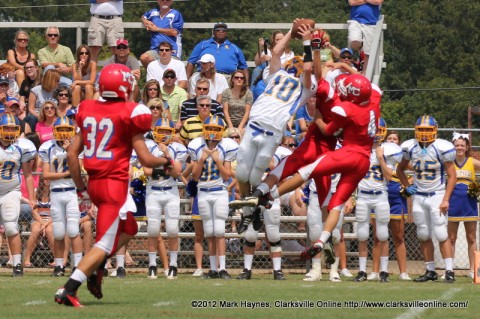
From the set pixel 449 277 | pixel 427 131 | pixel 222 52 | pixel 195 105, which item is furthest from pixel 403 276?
pixel 222 52

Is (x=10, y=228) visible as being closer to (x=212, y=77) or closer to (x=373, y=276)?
(x=212, y=77)

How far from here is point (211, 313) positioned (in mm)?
10594

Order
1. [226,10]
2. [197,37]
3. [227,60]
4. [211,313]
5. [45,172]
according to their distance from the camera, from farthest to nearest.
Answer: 1. [226,10]
2. [197,37]
3. [227,60]
4. [45,172]
5. [211,313]

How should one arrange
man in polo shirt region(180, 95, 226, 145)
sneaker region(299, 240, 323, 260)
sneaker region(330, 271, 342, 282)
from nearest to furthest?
sneaker region(299, 240, 323, 260) → sneaker region(330, 271, 342, 282) → man in polo shirt region(180, 95, 226, 145)

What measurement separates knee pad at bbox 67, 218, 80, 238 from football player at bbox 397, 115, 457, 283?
421cm

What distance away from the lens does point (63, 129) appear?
51.0ft

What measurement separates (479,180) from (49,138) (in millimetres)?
6162

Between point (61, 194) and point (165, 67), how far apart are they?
4.31 m

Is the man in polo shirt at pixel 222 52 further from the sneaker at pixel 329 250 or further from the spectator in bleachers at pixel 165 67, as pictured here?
the sneaker at pixel 329 250

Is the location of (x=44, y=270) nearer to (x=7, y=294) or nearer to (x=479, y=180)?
(x=7, y=294)

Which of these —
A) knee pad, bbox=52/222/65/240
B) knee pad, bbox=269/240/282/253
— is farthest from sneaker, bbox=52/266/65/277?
knee pad, bbox=269/240/282/253

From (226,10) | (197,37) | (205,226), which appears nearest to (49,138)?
(205,226)

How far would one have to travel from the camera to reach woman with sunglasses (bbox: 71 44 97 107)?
18.4 m

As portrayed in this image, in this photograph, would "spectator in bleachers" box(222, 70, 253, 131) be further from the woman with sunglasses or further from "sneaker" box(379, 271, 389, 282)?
"sneaker" box(379, 271, 389, 282)
